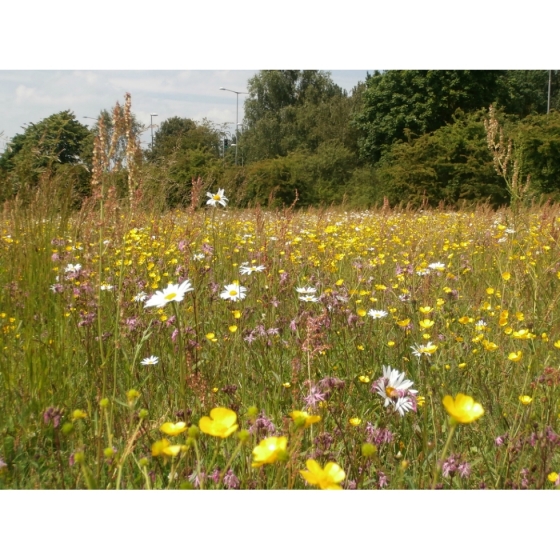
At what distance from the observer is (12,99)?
86.2 inches

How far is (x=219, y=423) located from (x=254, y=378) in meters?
1.04

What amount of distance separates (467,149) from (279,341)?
2.40 metres

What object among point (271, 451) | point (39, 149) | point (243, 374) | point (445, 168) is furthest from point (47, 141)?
point (445, 168)

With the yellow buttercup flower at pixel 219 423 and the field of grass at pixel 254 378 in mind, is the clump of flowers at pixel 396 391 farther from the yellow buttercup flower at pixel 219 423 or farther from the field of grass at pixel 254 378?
the yellow buttercup flower at pixel 219 423

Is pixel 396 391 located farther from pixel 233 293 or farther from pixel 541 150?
pixel 541 150

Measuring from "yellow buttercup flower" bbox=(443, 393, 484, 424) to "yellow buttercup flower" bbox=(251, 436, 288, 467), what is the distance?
28 cm

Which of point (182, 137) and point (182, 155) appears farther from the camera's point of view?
point (182, 155)

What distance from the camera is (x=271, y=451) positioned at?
3.21 ft

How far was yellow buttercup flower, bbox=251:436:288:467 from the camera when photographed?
935 millimetres

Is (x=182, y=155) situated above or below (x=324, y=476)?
above

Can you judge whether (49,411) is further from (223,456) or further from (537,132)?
(537,132)

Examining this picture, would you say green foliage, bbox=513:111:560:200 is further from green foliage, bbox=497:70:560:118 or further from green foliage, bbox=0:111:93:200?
green foliage, bbox=0:111:93:200
